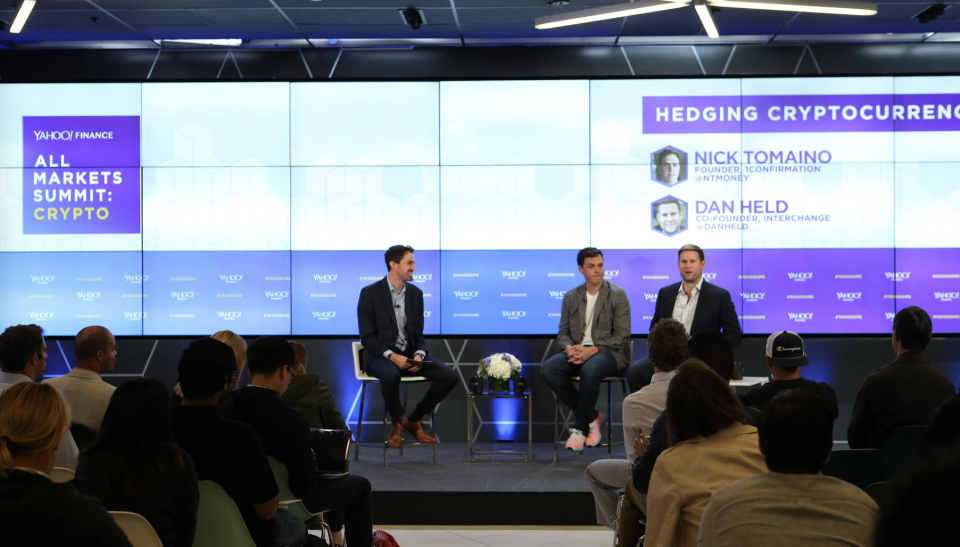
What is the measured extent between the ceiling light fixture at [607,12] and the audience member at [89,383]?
9.83 ft

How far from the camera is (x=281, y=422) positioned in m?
2.70

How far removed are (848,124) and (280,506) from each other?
17.0ft

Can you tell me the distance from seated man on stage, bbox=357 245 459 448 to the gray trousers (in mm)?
2348

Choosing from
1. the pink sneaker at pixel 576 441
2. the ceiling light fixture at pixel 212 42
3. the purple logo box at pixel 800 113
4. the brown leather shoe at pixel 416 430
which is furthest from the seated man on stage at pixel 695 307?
the ceiling light fixture at pixel 212 42

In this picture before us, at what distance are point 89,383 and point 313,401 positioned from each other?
2.89ft

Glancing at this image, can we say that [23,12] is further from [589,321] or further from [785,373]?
[785,373]

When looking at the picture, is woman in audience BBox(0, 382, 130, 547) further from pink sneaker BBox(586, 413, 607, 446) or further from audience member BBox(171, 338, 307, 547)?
pink sneaker BBox(586, 413, 607, 446)

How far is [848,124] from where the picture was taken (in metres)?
6.20

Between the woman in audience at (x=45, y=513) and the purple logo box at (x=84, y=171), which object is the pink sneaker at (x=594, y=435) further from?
the woman in audience at (x=45, y=513)

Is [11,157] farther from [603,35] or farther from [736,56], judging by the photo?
[736,56]

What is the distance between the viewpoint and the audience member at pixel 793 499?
160 cm

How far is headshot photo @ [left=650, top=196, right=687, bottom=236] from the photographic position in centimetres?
626

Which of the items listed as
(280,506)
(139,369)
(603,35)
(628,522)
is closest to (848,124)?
(603,35)

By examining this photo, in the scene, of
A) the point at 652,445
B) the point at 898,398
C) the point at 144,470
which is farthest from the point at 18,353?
the point at 898,398
